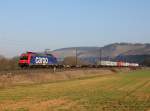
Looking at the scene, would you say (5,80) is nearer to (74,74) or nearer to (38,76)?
(38,76)

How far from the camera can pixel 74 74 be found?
74375 millimetres

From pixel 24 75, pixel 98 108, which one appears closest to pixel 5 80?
pixel 24 75

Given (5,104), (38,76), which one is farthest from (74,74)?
(5,104)

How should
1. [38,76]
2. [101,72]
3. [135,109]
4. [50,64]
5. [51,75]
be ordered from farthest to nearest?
[101,72] → [50,64] → [51,75] → [38,76] → [135,109]

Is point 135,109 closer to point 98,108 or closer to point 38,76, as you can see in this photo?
point 98,108

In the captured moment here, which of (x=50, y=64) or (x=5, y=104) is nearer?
(x=5, y=104)

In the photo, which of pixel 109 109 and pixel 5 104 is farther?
pixel 5 104

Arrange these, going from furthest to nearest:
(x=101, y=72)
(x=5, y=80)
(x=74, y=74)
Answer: (x=101, y=72) → (x=74, y=74) → (x=5, y=80)

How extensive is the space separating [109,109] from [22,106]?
571 centimetres

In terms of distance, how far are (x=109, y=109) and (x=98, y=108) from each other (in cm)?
78

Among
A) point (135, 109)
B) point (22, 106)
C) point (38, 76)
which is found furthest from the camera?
point (38, 76)

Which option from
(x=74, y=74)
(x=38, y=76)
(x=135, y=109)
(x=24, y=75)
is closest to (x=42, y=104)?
(x=135, y=109)

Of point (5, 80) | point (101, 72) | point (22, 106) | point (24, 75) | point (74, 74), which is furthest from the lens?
point (101, 72)

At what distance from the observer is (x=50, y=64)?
280 feet
